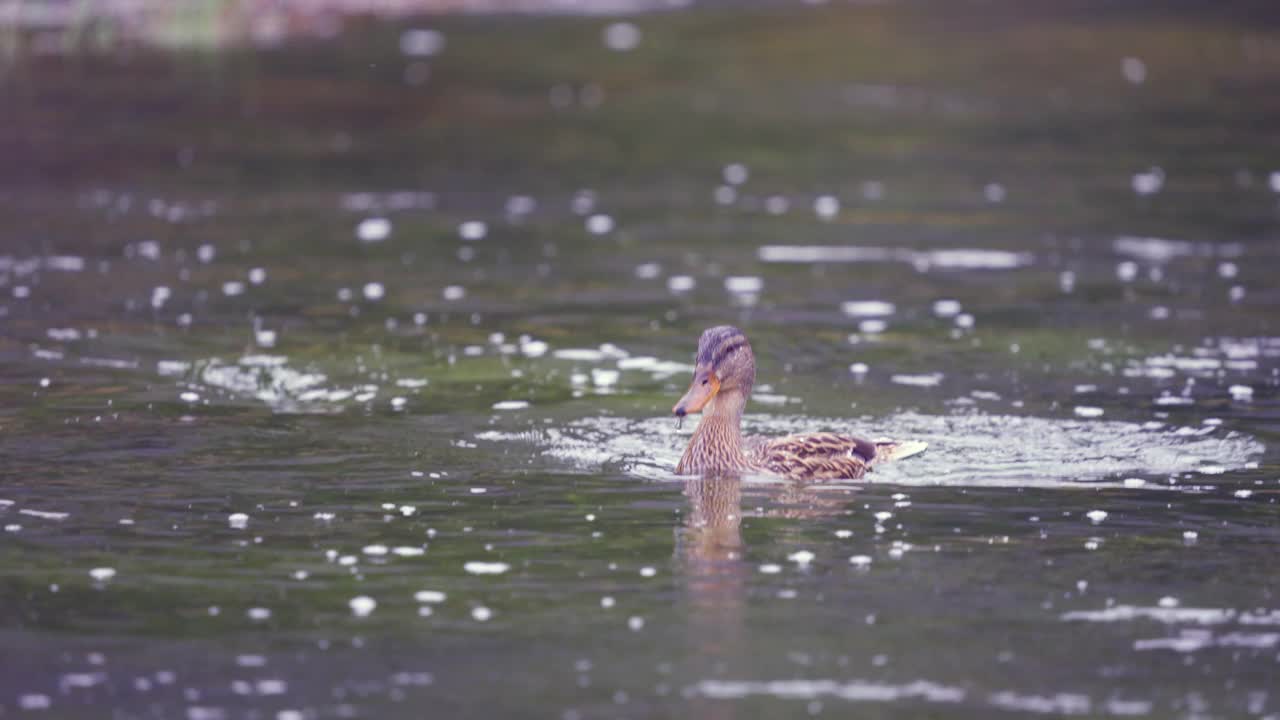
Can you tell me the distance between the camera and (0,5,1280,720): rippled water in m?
10.2

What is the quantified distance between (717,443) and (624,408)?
2.20 m

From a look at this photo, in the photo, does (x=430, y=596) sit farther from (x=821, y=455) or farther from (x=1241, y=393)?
(x=1241, y=393)

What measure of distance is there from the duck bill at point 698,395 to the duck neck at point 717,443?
3.4 inches

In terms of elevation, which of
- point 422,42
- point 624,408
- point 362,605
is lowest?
point 362,605

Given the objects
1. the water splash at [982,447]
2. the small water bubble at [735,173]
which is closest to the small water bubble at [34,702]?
the water splash at [982,447]

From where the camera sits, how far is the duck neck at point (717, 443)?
13914 millimetres

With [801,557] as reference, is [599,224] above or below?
above

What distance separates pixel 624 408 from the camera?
16.0 m

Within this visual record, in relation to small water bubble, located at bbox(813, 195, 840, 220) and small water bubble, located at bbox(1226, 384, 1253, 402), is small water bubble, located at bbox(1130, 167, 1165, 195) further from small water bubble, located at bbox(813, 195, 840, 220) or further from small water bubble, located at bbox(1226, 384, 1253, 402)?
small water bubble, located at bbox(1226, 384, 1253, 402)

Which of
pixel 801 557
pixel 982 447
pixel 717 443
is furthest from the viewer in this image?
pixel 982 447

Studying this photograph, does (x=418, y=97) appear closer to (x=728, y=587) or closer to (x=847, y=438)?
(x=847, y=438)

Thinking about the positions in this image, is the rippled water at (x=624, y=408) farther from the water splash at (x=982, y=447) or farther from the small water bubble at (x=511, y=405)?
the small water bubble at (x=511, y=405)

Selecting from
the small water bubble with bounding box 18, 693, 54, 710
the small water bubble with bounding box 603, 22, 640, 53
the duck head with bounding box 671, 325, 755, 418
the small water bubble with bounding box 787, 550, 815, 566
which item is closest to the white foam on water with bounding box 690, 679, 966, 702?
the small water bubble with bounding box 787, 550, 815, 566

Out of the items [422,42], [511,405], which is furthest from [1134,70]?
[511,405]
